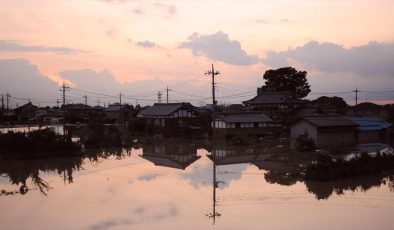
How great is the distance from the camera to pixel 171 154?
26031mm

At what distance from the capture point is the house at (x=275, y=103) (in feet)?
134

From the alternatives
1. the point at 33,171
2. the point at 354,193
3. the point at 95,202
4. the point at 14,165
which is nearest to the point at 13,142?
the point at 14,165

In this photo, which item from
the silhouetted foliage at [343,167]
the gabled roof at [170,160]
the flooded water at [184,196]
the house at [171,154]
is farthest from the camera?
the house at [171,154]

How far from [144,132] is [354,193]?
1029 inches

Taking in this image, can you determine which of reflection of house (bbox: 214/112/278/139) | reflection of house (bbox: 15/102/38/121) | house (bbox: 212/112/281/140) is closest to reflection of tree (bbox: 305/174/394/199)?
house (bbox: 212/112/281/140)

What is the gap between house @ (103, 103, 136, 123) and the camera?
53.3 metres

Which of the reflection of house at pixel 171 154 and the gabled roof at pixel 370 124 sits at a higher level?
the gabled roof at pixel 370 124

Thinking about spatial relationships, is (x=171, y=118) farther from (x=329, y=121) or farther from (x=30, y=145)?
(x=30, y=145)

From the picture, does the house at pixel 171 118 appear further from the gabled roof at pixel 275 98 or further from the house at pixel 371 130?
the house at pixel 371 130

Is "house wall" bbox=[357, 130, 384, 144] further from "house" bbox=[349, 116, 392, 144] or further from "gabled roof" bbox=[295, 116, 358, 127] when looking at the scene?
"gabled roof" bbox=[295, 116, 358, 127]

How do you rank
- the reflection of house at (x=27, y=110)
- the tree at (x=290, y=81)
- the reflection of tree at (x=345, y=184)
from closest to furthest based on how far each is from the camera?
the reflection of tree at (x=345, y=184) → the tree at (x=290, y=81) → the reflection of house at (x=27, y=110)

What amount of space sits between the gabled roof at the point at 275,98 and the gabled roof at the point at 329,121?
1088cm

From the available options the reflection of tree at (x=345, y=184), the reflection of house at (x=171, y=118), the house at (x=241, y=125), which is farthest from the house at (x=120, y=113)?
the reflection of tree at (x=345, y=184)

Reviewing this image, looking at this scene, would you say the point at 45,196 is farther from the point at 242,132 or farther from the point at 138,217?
the point at 242,132
